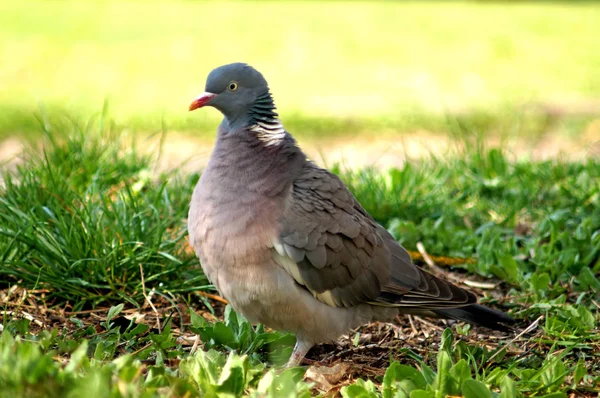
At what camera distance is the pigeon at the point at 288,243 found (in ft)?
10.5

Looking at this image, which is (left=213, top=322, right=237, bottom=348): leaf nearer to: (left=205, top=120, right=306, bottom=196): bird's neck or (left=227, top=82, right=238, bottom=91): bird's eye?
(left=205, top=120, right=306, bottom=196): bird's neck

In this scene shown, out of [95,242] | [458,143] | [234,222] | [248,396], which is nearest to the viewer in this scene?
[248,396]

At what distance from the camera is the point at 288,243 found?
321 cm

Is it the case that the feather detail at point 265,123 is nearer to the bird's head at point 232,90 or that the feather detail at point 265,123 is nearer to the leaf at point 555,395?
the bird's head at point 232,90

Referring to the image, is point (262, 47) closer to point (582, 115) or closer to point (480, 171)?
point (582, 115)

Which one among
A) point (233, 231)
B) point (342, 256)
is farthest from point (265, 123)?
point (342, 256)

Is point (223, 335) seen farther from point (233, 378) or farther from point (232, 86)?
point (232, 86)

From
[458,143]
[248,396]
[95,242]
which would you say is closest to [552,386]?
[248,396]

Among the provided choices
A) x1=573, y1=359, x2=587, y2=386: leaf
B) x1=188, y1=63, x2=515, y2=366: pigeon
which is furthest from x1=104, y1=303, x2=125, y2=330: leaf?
x1=573, y1=359, x2=587, y2=386: leaf

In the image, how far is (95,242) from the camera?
147 inches

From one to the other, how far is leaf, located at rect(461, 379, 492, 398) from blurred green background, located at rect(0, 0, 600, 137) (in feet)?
14.9

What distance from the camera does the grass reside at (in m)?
2.65

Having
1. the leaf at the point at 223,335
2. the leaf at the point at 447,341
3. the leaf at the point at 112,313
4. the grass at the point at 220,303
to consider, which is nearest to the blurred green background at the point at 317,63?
the grass at the point at 220,303

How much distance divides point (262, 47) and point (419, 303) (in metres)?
9.06
